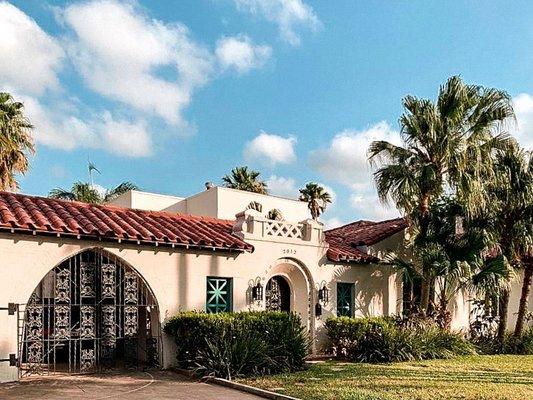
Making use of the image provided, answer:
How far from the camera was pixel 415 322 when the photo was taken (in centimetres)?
1739

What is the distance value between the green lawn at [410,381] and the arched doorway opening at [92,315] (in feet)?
13.1

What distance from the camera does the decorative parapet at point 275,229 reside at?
16703 millimetres

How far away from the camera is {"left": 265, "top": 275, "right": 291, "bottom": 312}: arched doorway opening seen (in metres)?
17.8

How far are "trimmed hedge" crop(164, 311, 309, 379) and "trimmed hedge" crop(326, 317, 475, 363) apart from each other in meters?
2.53

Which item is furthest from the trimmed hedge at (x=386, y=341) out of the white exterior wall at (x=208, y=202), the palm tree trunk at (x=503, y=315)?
the white exterior wall at (x=208, y=202)

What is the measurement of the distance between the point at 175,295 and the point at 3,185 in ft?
40.7

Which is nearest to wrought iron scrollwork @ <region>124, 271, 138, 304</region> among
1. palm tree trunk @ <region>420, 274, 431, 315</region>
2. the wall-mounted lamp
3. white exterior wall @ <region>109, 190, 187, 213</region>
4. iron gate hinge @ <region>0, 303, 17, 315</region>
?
iron gate hinge @ <region>0, 303, 17, 315</region>

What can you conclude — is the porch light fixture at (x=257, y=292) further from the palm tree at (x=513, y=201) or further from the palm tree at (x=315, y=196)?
the palm tree at (x=315, y=196)

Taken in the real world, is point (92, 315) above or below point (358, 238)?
below

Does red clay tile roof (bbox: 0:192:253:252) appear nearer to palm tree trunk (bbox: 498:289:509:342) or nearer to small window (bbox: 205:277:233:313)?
small window (bbox: 205:277:233:313)

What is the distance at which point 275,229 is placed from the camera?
56.9 feet

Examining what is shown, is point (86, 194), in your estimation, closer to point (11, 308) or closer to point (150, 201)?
point (150, 201)

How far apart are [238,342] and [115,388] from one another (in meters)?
3.01

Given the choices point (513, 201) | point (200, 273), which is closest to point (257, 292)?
point (200, 273)
